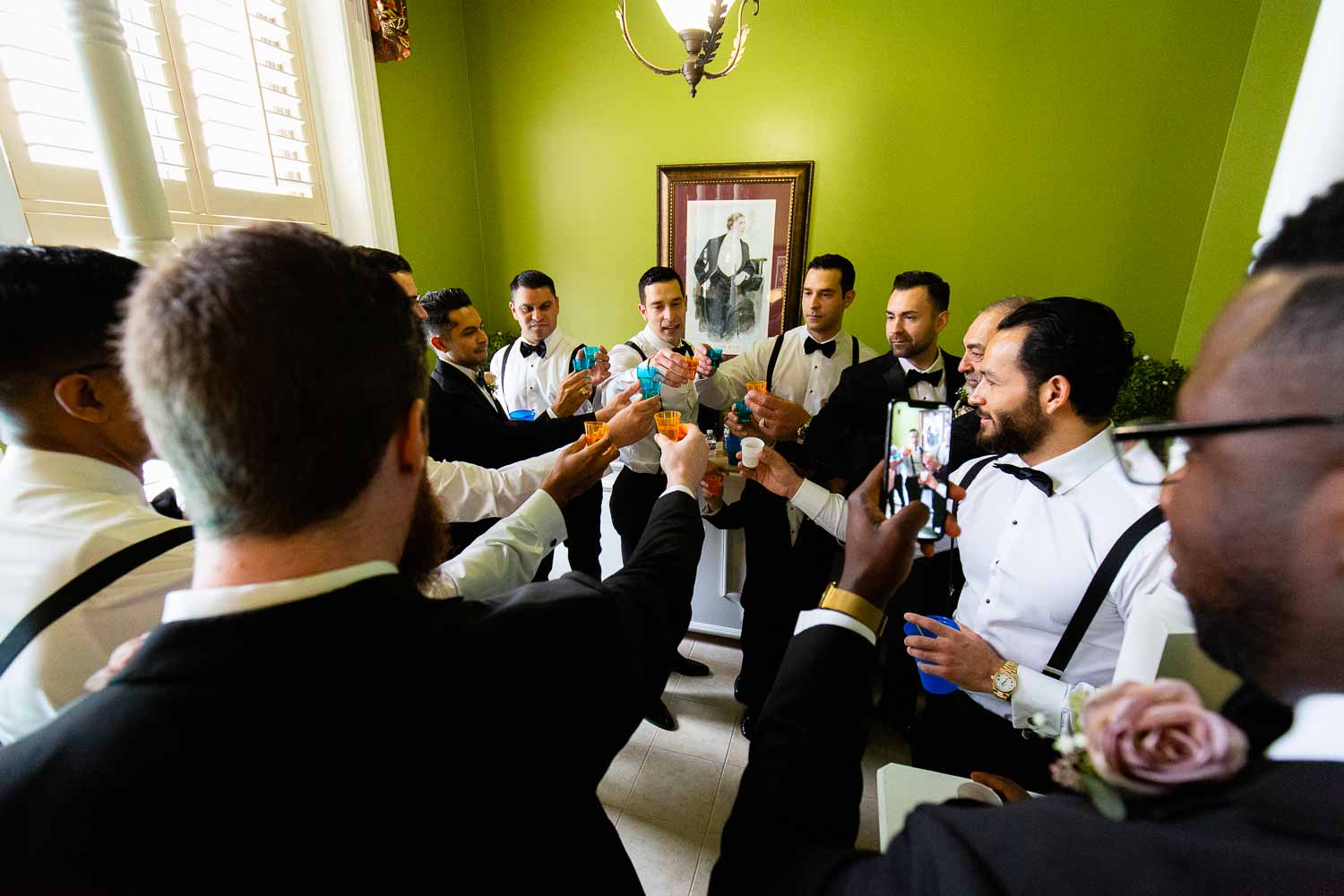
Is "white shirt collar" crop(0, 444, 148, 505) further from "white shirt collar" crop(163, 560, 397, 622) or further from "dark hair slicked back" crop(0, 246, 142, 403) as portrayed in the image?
"white shirt collar" crop(163, 560, 397, 622)

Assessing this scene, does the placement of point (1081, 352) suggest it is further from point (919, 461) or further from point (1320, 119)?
point (1320, 119)

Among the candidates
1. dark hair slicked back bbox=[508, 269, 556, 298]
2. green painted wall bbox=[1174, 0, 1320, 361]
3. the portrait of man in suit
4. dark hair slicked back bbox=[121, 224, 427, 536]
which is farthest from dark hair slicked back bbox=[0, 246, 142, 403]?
green painted wall bbox=[1174, 0, 1320, 361]

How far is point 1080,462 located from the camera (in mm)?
1538

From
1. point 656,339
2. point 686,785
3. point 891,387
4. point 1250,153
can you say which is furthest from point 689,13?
point 1250,153

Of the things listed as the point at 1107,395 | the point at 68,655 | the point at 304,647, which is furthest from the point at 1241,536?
the point at 68,655

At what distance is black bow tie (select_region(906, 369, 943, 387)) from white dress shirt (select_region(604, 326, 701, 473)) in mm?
1195

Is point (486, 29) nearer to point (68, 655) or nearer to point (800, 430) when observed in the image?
point (800, 430)

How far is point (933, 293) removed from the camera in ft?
9.49

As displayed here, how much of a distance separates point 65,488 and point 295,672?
80 cm

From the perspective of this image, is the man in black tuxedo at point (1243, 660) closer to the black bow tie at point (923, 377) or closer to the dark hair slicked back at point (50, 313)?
the dark hair slicked back at point (50, 313)

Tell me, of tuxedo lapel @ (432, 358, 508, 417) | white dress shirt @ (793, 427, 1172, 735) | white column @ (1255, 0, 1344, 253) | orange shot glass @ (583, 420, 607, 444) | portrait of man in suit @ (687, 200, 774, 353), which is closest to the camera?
white dress shirt @ (793, 427, 1172, 735)

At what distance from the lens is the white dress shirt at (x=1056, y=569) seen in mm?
1380

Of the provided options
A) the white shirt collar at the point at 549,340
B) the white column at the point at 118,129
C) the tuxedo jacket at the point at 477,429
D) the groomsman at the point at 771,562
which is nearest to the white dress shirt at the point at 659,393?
the groomsman at the point at 771,562

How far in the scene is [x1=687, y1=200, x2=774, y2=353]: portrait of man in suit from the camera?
443cm
